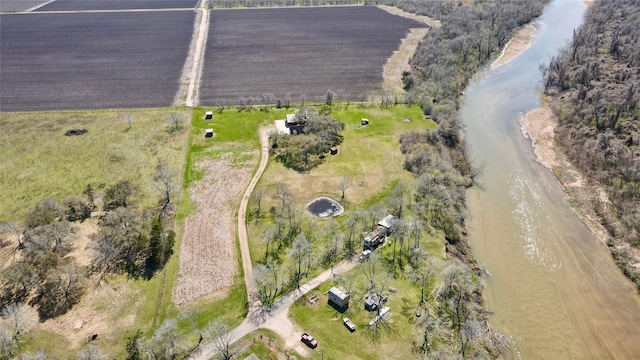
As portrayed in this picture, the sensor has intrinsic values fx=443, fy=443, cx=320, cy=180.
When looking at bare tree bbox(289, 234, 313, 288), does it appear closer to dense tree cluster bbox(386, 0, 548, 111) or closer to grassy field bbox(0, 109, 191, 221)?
grassy field bbox(0, 109, 191, 221)

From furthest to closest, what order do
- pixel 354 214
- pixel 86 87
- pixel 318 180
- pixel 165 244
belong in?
pixel 86 87
pixel 318 180
pixel 354 214
pixel 165 244

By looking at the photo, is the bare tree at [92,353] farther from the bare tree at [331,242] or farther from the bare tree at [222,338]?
the bare tree at [331,242]

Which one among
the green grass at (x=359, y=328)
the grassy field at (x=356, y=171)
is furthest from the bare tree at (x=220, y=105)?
the green grass at (x=359, y=328)

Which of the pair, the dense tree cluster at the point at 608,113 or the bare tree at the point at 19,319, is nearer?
the bare tree at the point at 19,319

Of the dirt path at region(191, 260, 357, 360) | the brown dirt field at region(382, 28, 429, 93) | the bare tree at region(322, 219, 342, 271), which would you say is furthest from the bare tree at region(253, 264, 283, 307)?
the brown dirt field at region(382, 28, 429, 93)

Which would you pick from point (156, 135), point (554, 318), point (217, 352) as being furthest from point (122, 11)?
point (554, 318)

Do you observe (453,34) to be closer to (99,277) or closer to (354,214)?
(354,214)
